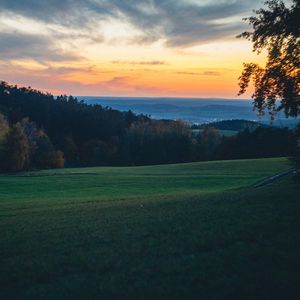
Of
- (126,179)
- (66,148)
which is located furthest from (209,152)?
(126,179)

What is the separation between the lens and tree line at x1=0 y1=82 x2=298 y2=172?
9246 centimetres

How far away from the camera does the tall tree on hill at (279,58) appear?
18.1 metres

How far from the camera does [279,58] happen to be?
19.1 m

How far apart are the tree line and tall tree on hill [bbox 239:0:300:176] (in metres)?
63.1

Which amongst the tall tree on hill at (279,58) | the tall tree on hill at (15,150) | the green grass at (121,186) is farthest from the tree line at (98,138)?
the tall tree on hill at (279,58)

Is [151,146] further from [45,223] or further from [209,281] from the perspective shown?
[209,281]

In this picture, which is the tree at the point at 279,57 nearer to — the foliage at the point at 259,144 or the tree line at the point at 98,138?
the tree line at the point at 98,138

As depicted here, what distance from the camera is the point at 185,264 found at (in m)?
8.86

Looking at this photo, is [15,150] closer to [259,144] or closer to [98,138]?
[259,144]

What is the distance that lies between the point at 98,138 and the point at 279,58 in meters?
127

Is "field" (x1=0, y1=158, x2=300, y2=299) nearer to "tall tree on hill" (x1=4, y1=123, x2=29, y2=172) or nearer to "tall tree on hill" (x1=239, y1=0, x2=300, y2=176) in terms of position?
"tall tree on hill" (x1=239, y1=0, x2=300, y2=176)

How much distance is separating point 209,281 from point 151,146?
106 metres

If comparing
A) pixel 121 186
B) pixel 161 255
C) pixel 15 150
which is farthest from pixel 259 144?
pixel 161 255

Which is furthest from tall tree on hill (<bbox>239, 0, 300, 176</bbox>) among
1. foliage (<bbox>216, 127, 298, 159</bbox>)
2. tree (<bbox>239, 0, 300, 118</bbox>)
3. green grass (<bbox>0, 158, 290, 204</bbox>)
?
foliage (<bbox>216, 127, 298, 159</bbox>)
